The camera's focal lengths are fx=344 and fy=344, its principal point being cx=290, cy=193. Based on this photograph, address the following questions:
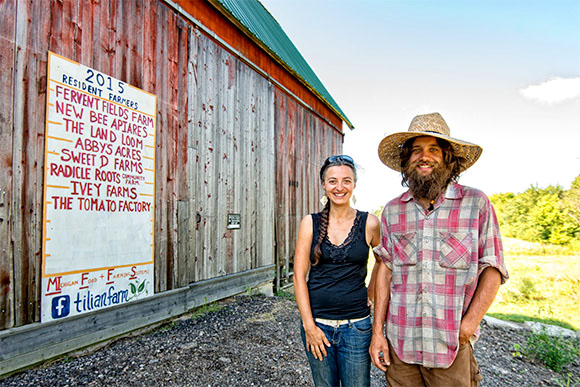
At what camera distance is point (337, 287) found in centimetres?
199

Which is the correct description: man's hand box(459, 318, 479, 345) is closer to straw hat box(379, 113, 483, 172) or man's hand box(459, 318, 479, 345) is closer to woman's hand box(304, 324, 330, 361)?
woman's hand box(304, 324, 330, 361)

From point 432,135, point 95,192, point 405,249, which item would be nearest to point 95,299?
point 95,192

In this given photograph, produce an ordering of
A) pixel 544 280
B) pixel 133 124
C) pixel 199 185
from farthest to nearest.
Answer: pixel 544 280, pixel 199 185, pixel 133 124

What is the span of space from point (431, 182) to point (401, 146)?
0.48 meters

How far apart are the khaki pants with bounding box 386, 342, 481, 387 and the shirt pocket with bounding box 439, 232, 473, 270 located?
1.45 feet

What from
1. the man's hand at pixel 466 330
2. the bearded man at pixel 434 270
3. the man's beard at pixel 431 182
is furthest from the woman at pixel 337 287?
the man's hand at pixel 466 330

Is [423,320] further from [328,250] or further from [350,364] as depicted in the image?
[328,250]

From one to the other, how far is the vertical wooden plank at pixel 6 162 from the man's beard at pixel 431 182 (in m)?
2.96

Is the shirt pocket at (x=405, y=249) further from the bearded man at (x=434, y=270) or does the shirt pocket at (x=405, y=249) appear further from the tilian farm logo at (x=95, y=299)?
the tilian farm logo at (x=95, y=299)

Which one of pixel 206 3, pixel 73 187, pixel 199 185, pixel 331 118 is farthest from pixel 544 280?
pixel 73 187

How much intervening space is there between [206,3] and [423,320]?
15.8ft

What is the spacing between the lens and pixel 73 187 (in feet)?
10.0

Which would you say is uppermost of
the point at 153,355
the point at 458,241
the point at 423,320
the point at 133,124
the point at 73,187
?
the point at 133,124

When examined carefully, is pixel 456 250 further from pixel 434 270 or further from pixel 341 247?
pixel 341 247
